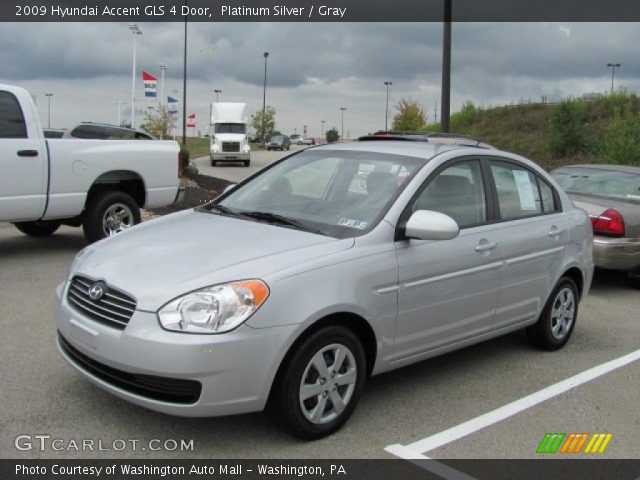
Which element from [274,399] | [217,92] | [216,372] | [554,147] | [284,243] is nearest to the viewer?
[216,372]

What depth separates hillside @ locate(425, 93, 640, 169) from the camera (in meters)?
21.5

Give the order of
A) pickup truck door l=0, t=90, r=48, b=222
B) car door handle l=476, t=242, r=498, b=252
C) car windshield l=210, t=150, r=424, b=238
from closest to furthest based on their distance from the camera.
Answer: car windshield l=210, t=150, r=424, b=238
car door handle l=476, t=242, r=498, b=252
pickup truck door l=0, t=90, r=48, b=222

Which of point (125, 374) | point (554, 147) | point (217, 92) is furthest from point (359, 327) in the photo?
point (217, 92)

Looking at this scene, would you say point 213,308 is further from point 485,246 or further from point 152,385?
point 485,246

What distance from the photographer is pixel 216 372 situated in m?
3.24

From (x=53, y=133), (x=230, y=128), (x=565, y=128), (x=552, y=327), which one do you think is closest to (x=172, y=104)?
(x=230, y=128)

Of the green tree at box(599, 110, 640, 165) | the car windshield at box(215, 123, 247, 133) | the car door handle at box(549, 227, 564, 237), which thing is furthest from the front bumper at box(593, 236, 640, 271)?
the car windshield at box(215, 123, 247, 133)

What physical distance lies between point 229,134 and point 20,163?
28053 millimetres

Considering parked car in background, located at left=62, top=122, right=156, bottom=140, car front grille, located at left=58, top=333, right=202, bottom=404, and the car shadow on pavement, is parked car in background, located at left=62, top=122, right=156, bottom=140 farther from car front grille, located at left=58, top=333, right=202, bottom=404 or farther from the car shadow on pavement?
car front grille, located at left=58, top=333, right=202, bottom=404

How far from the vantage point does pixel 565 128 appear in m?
27.0

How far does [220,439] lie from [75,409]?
3.04ft

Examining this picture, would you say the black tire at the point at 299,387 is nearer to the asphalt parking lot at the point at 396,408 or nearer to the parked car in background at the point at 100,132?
the asphalt parking lot at the point at 396,408

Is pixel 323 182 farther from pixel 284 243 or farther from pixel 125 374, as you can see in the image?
pixel 125 374

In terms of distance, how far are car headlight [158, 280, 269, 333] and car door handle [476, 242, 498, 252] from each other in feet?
5.89
